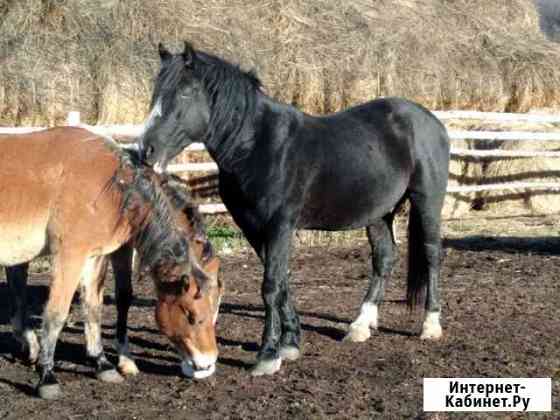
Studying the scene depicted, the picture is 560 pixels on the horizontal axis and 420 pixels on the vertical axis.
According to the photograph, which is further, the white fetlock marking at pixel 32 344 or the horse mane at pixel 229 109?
the white fetlock marking at pixel 32 344

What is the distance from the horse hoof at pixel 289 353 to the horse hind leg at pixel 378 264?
2.45 ft

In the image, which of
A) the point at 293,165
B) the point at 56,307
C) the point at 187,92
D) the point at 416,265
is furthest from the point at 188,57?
the point at 416,265

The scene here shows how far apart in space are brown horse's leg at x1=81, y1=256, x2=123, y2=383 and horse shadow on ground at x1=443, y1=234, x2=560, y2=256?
236 inches

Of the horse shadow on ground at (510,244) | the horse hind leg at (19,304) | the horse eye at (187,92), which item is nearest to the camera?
the horse eye at (187,92)

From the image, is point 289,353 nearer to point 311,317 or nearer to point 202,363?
point 202,363

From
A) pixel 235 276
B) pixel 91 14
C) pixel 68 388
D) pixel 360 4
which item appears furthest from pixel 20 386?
pixel 360 4

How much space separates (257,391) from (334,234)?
6116mm

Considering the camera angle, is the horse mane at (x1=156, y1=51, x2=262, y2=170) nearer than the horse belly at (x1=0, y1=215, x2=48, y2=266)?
No

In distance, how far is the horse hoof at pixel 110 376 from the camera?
5.80 m

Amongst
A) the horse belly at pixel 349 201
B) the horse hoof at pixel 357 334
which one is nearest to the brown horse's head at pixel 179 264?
the horse belly at pixel 349 201

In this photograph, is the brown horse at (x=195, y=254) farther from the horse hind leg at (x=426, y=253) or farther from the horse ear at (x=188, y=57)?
the horse hind leg at (x=426, y=253)

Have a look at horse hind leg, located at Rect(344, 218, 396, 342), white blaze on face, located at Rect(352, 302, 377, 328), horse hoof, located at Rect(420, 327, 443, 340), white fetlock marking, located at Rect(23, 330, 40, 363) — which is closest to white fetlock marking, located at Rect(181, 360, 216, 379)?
white fetlock marking, located at Rect(23, 330, 40, 363)

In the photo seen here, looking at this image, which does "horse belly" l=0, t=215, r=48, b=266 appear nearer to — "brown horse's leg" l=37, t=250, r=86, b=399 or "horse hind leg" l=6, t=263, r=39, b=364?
"brown horse's leg" l=37, t=250, r=86, b=399

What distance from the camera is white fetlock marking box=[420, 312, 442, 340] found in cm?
682
